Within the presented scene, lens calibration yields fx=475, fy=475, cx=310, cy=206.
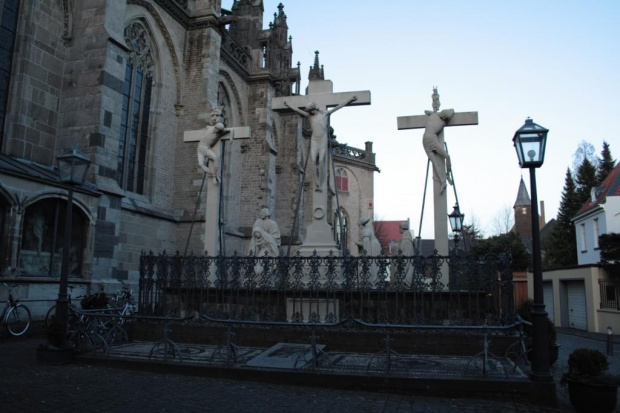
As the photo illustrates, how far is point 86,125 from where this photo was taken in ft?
44.3

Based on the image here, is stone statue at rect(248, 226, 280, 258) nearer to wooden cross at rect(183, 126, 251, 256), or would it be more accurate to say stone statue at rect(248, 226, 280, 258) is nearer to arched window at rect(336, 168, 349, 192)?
wooden cross at rect(183, 126, 251, 256)

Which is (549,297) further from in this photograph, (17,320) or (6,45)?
(6,45)

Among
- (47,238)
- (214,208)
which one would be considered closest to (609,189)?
(214,208)

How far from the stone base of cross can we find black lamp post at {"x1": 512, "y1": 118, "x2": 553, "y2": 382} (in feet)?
12.2

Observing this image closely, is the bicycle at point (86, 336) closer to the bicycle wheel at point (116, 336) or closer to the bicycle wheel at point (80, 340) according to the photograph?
the bicycle wheel at point (80, 340)

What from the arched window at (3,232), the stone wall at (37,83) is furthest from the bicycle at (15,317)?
the stone wall at (37,83)

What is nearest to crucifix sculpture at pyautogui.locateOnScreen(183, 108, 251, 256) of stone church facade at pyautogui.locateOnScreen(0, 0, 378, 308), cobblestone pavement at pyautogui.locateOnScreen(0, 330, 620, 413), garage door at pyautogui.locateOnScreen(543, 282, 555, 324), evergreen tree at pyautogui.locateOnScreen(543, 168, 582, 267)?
stone church facade at pyautogui.locateOnScreen(0, 0, 378, 308)

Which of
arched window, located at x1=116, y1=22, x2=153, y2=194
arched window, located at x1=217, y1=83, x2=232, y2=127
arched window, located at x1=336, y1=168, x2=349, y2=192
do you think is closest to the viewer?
arched window, located at x1=116, y1=22, x2=153, y2=194

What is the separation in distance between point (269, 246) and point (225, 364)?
176 inches

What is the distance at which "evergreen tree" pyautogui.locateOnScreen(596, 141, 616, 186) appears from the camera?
40.5m

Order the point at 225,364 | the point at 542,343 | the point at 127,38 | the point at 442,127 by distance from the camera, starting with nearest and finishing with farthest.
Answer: the point at 542,343 < the point at 225,364 < the point at 442,127 < the point at 127,38

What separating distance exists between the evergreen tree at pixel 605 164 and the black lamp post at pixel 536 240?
1556 inches

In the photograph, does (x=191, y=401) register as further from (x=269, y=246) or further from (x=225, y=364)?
(x=269, y=246)

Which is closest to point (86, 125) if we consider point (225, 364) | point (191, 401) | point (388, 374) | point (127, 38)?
point (127, 38)
